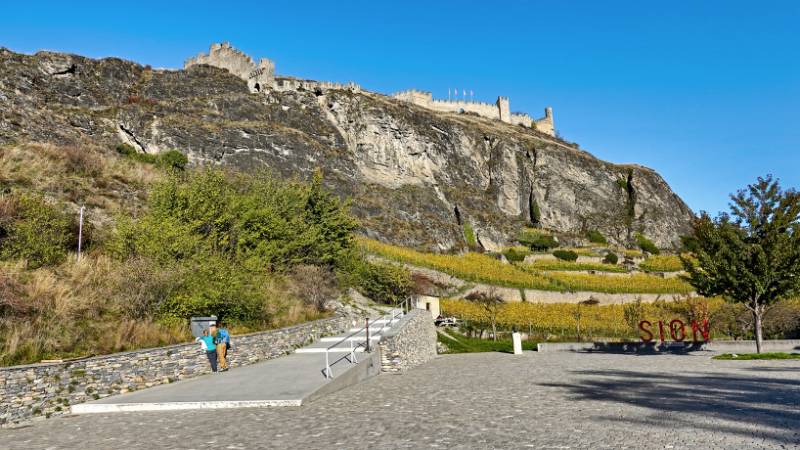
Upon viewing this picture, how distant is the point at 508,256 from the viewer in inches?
2489

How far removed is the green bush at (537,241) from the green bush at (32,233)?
209 feet

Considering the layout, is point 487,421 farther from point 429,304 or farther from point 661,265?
point 661,265

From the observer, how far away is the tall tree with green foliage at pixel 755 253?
2147 cm

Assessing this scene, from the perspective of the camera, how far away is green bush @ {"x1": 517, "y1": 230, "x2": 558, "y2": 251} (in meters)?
74.6

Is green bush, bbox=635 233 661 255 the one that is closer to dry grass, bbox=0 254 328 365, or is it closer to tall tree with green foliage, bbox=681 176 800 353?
tall tree with green foliage, bbox=681 176 800 353

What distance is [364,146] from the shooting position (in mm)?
77438

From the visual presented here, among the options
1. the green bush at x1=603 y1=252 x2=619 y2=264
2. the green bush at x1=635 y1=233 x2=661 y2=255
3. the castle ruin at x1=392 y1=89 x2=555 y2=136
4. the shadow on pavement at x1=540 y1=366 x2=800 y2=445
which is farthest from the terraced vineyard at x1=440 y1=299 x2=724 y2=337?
the castle ruin at x1=392 y1=89 x2=555 y2=136

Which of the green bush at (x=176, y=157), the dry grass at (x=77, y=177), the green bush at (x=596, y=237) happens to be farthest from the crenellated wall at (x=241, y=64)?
the green bush at (x=596, y=237)

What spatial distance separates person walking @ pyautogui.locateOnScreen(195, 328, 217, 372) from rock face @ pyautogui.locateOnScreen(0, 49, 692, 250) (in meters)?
31.8

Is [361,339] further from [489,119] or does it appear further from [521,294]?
[489,119]

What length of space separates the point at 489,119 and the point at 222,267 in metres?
108

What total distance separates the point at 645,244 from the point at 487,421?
292ft

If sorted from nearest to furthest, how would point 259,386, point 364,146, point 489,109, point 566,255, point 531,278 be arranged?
1. point 259,386
2. point 531,278
3. point 566,255
4. point 364,146
5. point 489,109

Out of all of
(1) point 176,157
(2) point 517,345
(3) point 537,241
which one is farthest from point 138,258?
(3) point 537,241
